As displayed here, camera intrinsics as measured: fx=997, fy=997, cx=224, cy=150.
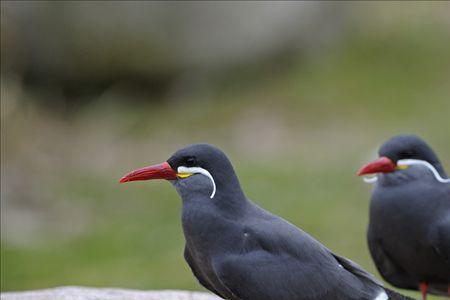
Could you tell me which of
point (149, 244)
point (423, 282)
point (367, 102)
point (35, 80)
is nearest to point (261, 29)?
point (367, 102)

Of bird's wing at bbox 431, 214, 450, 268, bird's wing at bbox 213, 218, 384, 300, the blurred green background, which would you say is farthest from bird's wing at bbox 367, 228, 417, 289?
the blurred green background

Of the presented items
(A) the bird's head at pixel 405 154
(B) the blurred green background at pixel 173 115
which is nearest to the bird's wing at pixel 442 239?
(A) the bird's head at pixel 405 154

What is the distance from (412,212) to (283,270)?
117 centimetres

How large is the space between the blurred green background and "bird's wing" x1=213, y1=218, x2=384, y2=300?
358 cm

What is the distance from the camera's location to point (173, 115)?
1070cm

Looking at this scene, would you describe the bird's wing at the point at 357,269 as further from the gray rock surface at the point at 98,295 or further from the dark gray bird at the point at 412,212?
the gray rock surface at the point at 98,295

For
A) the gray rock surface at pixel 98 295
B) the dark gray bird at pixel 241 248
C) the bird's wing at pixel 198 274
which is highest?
the dark gray bird at pixel 241 248

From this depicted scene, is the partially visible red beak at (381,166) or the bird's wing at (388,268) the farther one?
the bird's wing at (388,268)

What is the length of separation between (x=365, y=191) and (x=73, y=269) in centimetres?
291

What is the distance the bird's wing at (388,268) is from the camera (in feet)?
17.6

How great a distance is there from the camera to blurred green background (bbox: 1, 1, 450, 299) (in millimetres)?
8391

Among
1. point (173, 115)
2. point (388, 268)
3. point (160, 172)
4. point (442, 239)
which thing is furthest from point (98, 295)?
point (173, 115)

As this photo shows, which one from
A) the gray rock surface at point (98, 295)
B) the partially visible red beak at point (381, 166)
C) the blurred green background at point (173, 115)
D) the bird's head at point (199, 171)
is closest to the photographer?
the bird's head at point (199, 171)

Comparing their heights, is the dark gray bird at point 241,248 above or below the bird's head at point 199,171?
below
